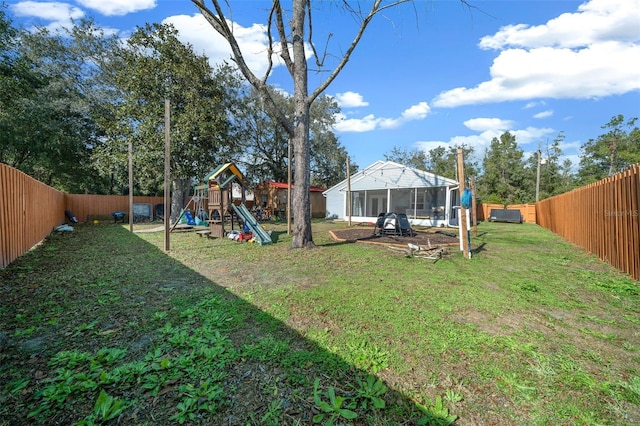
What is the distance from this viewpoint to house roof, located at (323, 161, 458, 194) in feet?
50.7

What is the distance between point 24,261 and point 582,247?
13320 mm

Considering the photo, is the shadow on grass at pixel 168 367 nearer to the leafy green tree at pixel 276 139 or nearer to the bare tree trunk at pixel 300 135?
the bare tree trunk at pixel 300 135

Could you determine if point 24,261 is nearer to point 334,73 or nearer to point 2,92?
point 334,73

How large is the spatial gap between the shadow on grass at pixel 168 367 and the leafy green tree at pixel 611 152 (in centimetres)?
4147

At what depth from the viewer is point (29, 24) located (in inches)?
659

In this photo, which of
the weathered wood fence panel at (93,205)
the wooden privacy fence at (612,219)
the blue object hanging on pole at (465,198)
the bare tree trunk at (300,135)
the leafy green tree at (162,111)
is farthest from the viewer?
the weathered wood fence panel at (93,205)

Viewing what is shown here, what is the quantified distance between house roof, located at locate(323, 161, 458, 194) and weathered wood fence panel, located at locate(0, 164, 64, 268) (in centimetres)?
1541

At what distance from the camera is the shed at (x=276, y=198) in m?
20.9

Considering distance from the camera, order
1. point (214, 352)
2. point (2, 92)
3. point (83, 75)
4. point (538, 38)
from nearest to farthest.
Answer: point (214, 352) → point (538, 38) → point (2, 92) → point (83, 75)

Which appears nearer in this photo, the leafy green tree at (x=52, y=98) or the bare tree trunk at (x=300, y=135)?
the bare tree trunk at (x=300, y=135)

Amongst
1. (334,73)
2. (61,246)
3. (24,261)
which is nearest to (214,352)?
(24,261)

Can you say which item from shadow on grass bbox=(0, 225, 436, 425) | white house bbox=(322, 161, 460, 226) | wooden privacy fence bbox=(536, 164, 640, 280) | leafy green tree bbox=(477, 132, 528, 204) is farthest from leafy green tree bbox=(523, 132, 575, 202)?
shadow on grass bbox=(0, 225, 436, 425)

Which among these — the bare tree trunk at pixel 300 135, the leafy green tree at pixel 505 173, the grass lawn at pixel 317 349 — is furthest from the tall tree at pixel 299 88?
the leafy green tree at pixel 505 173

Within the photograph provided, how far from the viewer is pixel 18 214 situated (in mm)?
5617
